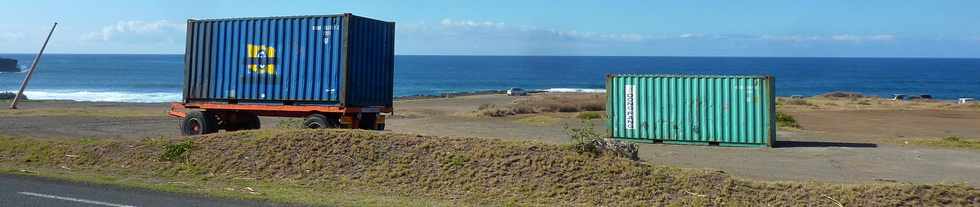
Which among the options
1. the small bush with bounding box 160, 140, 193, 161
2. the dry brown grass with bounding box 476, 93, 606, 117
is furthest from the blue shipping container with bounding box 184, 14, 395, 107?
the dry brown grass with bounding box 476, 93, 606, 117

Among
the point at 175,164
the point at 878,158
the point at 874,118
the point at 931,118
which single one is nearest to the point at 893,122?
the point at 874,118

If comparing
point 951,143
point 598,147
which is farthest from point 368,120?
point 951,143

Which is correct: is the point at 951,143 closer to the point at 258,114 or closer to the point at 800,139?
the point at 800,139

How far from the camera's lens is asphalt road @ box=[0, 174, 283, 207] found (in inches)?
364

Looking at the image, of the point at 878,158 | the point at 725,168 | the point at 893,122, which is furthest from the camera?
the point at 893,122

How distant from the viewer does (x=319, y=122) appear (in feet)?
60.8

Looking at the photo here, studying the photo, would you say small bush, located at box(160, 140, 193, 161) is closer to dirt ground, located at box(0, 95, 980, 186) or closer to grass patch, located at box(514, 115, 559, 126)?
dirt ground, located at box(0, 95, 980, 186)

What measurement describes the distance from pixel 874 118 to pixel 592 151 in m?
27.2

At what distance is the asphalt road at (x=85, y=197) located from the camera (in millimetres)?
9242

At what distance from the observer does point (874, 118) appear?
35344 mm

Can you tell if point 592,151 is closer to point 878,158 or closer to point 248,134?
point 248,134

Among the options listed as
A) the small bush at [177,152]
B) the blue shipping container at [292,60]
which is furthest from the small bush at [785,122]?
the small bush at [177,152]

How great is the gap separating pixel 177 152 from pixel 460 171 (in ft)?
14.4

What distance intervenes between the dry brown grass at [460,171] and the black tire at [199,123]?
5.93 meters
